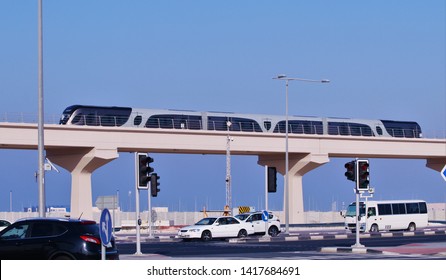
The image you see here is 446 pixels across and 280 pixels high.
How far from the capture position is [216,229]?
174 feet

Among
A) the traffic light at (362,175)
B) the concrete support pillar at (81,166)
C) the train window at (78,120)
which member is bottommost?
the traffic light at (362,175)

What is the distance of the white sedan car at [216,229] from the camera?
171ft

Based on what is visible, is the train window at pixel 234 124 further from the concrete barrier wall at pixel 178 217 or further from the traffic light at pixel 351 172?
the traffic light at pixel 351 172

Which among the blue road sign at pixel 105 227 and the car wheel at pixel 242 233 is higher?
the blue road sign at pixel 105 227

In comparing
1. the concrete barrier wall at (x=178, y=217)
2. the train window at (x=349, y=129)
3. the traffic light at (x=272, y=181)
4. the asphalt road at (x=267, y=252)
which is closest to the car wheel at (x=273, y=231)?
the traffic light at (x=272, y=181)

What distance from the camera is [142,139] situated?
7031cm

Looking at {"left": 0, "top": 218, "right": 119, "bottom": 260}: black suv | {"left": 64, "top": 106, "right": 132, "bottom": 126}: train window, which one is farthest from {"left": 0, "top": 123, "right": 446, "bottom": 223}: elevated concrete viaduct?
{"left": 0, "top": 218, "right": 119, "bottom": 260}: black suv

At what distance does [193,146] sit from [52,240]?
52.4m

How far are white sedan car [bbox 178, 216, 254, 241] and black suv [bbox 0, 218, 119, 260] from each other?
102 ft

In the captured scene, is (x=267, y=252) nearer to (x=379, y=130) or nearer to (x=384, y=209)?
(x=384, y=209)

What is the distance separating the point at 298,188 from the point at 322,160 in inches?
132
